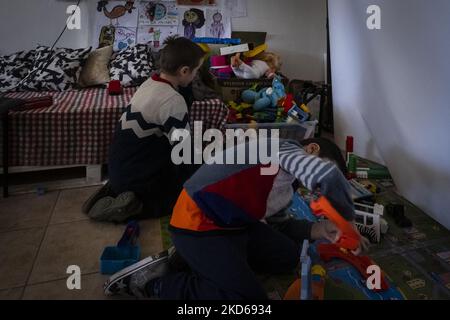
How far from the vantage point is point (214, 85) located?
7.62ft

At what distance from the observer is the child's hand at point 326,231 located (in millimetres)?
878

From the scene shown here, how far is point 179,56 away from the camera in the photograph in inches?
53.8

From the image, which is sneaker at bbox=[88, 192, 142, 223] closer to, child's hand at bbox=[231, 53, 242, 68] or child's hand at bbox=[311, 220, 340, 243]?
child's hand at bbox=[311, 220, 340, 243]

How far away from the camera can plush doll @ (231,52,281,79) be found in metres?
2.24

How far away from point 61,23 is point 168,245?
1.92 m

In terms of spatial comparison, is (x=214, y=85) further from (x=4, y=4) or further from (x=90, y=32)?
(x=4, y=4)

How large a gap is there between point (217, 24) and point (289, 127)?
1.09m

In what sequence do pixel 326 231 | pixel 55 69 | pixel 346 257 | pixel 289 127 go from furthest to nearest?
pixel 55 69 → pixel 289 127 → pixel 346 257 → pixel 326 231

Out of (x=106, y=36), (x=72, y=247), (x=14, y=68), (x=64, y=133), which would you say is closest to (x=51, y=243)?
(x=72, y=247)

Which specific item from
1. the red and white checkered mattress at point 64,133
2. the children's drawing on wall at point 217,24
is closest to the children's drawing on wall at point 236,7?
the children's drawing on wall at point 217,24

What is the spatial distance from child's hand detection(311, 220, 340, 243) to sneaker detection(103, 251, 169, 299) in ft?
1.49

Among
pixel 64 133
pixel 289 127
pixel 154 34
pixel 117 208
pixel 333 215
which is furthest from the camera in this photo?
pixel 154 34

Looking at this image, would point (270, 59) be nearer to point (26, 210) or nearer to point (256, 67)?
point (256, 67)
